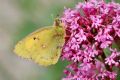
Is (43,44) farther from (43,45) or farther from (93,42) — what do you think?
(93,42)

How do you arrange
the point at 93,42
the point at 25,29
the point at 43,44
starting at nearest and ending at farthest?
the point at 93,42
the point at 43,44
the point at 25,29

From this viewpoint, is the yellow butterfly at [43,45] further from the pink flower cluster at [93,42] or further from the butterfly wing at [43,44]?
the pink flower cluster at [93,42]

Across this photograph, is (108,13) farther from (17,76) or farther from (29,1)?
(17,76)

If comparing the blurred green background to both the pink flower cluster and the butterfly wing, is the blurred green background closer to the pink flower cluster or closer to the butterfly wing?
the butterfly wing

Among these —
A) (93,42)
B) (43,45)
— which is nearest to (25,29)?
(43,45)

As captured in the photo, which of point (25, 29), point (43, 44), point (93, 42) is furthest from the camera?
point (25, 29)

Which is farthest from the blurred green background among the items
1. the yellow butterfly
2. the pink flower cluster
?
the pink flower cluster

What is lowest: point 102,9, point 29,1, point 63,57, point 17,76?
point 63,57

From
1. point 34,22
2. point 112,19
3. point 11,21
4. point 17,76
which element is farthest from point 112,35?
point 11,21

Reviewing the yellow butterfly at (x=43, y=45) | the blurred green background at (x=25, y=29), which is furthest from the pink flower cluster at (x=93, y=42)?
the blurred green background at (x=25, y=29)
